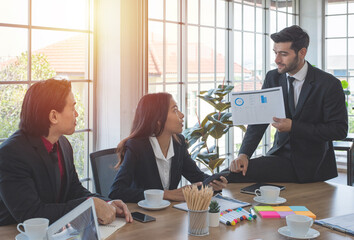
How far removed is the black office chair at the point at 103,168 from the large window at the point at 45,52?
874mm

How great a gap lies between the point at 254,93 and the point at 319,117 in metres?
0.44

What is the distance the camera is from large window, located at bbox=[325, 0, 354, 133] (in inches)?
262

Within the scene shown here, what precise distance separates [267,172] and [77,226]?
1.42 m

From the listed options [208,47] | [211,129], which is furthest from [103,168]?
[208,47]

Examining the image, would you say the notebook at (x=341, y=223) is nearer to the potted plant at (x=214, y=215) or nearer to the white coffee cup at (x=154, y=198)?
the potted plant at (x=214, y=215)

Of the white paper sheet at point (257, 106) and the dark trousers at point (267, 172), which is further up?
the white paper sheet at point (257, 106)

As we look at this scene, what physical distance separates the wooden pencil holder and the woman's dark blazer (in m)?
0.60

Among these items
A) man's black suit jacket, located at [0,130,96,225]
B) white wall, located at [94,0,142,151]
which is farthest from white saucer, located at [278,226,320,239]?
white wall, located at [94,0,142,151]

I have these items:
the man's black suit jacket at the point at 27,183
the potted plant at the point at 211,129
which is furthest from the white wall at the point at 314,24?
the man's black suit jacket at the point at 27,183

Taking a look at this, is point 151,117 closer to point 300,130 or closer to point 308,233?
point 300,130

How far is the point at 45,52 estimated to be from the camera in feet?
11.0

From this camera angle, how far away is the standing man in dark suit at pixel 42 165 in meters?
1.89

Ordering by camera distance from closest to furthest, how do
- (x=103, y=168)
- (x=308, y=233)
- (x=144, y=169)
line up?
(x=308, y=233) → (x=144, y=169) → (x=103, y=168)

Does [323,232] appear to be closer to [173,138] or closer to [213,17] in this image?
[173,138]
